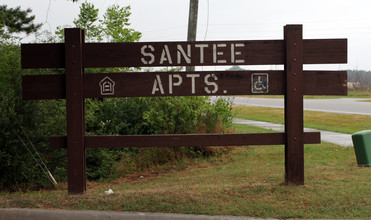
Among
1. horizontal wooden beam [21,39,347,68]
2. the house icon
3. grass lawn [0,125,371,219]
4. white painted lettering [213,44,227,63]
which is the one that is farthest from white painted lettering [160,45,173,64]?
grass lawn [0,125,371,219]

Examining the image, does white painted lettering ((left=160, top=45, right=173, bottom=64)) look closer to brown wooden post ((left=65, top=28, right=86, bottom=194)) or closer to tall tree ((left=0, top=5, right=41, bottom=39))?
brown wooden post ((left=65, top=28, right=86, bottom=194))

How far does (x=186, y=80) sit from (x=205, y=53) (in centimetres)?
43

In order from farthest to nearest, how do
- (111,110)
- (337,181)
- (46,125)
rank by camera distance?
(111,110)
(46,125)
(337,181)

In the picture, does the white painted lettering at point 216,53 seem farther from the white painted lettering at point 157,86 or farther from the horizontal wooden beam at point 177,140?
the horizontal wooden beam at point 177,140

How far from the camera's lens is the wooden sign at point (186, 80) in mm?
5738

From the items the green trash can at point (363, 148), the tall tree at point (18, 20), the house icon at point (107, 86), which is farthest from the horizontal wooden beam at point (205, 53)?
the tall tree at point (18, 20)

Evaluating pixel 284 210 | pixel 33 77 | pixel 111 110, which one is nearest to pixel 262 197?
pixel 284 210

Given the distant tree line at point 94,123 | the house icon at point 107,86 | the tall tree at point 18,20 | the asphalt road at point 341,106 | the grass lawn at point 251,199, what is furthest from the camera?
the asphalt road at point 341,106

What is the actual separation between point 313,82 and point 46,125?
487 cm

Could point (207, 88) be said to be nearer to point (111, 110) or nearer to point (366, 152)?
point (366, 152)

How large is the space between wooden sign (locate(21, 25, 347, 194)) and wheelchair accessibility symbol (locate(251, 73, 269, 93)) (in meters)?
0.01

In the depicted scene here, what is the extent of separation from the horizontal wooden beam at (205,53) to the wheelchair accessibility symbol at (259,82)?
0.17 metres

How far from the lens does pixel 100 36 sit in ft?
46.3

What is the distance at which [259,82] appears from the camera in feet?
19.1
